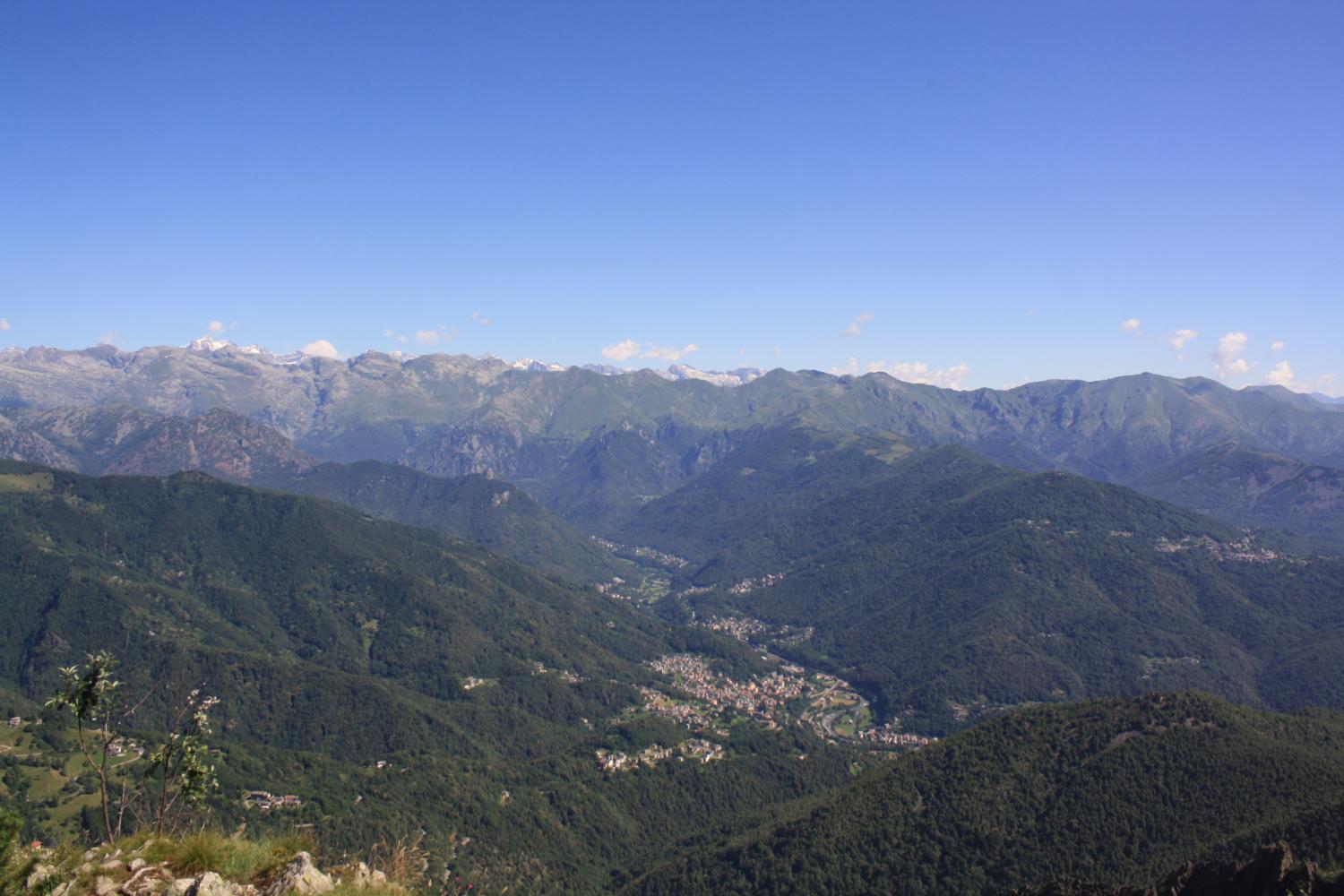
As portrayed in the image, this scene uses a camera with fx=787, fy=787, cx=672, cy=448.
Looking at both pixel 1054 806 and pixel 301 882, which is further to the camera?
pixel 1054 806

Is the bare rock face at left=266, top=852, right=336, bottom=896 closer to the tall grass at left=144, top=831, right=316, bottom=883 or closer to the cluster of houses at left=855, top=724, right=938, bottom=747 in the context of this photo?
the tall grass at left=144, top=831, right=316, bottom=883

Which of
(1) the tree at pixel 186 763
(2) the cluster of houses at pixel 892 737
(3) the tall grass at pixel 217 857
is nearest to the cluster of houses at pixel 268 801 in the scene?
(1) the tree at pixel 186 763

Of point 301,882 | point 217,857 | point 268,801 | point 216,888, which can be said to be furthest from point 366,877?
point 268,801

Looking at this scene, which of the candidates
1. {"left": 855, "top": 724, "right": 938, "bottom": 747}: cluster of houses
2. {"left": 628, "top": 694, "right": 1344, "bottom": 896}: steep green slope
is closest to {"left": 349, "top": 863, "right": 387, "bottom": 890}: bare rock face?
{"left": 628, "top": 694, "right": 1344, "bottom": 896}: steep green slope

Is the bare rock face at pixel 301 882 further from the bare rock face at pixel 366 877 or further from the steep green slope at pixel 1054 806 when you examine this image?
the steep green slope at pixel 1054 806

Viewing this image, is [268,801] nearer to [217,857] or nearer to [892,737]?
[217,857]

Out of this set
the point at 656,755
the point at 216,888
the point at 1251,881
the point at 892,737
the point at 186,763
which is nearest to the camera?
the point at 216,888
